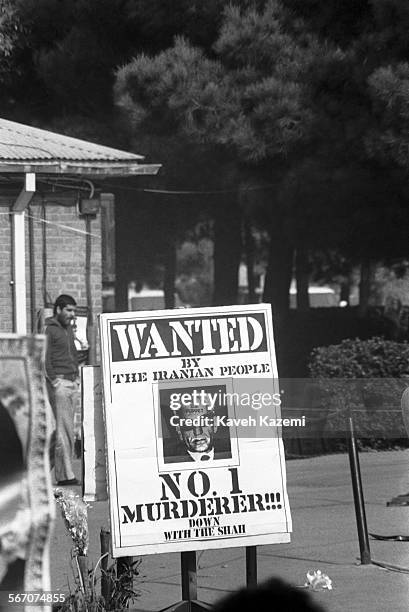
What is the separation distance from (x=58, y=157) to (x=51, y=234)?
124cm

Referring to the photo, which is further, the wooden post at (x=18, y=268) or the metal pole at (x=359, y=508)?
the wooden post at (x=18, y=268)

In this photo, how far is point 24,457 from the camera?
14.9ft

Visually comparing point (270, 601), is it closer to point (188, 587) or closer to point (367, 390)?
point (188, 587)

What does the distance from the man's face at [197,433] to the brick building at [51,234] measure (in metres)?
8.66

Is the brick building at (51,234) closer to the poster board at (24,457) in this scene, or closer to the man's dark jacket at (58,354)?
the man's dark jacket at (58,354)

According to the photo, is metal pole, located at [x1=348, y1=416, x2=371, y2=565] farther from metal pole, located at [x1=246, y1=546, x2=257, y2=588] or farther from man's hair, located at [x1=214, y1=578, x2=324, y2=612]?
man's hair, located at [x1=214, y1=578, x2=324, y2=612]

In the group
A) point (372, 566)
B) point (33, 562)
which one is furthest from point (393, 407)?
point (33, 562)

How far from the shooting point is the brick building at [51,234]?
47.7 ft

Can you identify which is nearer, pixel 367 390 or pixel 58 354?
pixel 58 354

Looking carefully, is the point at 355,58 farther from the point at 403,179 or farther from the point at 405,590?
the point at 405,590

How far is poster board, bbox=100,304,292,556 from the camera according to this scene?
5863 mm

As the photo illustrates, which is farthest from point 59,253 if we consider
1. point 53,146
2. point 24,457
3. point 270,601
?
point 270,601

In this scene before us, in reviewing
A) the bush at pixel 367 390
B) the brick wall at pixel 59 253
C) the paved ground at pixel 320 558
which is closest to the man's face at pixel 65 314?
the paved ground at pixel 320 558

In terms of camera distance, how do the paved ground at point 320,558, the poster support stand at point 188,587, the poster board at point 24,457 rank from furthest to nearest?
the paved ground at point 320,558 → the poster support stand at point 188,587 → the poster board at point 24,457
